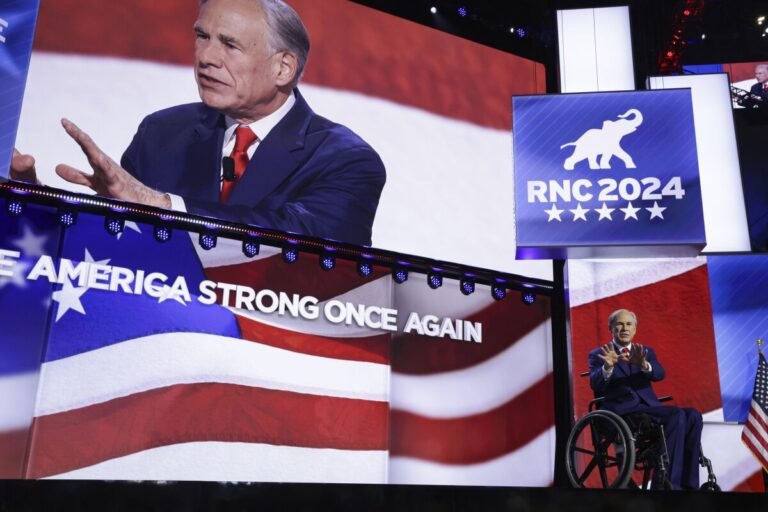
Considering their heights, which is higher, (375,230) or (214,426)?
(375,230)

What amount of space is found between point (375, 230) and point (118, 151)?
6.95 feet

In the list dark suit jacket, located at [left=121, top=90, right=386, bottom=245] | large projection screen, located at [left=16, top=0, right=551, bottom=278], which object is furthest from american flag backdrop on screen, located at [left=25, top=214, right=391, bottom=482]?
large projection screen, located at [left=16, top=0, right=551, bottom=278]

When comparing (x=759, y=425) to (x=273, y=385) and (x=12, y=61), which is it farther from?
(x=12, y=61)

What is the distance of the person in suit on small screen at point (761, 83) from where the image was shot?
9406 mm

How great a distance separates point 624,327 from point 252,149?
3.11 metres

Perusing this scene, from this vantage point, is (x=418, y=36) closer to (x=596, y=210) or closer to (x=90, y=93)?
(x=596, y=210)

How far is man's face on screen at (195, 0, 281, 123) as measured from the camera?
5805 mm

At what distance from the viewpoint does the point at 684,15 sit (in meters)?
7.08

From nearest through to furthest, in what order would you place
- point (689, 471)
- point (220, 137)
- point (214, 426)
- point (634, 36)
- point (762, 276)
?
point (689, 471) → point (214, 426) → point (220, 137) → point (762, 276) → point (634, 36)

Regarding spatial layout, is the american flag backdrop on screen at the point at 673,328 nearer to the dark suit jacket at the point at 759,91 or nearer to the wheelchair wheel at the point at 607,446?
the wheelchair wheel at the point at 607,446

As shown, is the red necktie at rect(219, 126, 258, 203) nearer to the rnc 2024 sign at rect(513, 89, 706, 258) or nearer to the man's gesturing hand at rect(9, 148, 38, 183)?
the man's gesturing hand at rect(9, 148, 38, 183)

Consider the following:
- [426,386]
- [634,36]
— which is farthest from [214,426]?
[634,36]

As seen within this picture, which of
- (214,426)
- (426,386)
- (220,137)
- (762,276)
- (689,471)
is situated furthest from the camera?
(762,276)

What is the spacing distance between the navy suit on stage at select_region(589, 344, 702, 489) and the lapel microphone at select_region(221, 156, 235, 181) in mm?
3051
